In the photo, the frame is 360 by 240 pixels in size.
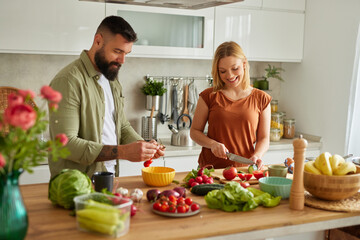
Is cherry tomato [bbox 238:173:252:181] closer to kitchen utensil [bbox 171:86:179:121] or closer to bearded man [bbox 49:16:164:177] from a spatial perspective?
bearded man [bbox 49:16:164:177]

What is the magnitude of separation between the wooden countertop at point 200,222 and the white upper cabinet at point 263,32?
7.53ft

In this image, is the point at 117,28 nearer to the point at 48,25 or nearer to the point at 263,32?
the point at 48,25

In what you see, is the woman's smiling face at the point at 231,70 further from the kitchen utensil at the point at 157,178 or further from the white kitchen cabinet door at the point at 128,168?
the white kitchen cabinet door at the point at 128,168

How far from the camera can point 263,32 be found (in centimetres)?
403

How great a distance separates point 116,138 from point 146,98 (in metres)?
1.54

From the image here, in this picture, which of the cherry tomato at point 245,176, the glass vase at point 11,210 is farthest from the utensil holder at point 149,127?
the glass vase at point 11,210

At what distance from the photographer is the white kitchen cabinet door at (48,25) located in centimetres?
315

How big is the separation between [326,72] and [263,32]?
69 centimetres

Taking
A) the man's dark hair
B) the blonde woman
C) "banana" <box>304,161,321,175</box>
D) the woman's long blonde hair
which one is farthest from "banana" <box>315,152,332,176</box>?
the man's dark hair

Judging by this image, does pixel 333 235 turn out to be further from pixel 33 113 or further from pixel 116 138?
pixel 33 113

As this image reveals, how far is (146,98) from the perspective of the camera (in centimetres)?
405

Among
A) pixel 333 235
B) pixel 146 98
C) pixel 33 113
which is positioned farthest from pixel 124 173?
pixel 33 113

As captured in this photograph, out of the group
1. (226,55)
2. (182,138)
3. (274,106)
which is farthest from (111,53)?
(274,106)

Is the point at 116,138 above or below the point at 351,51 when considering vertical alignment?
below
